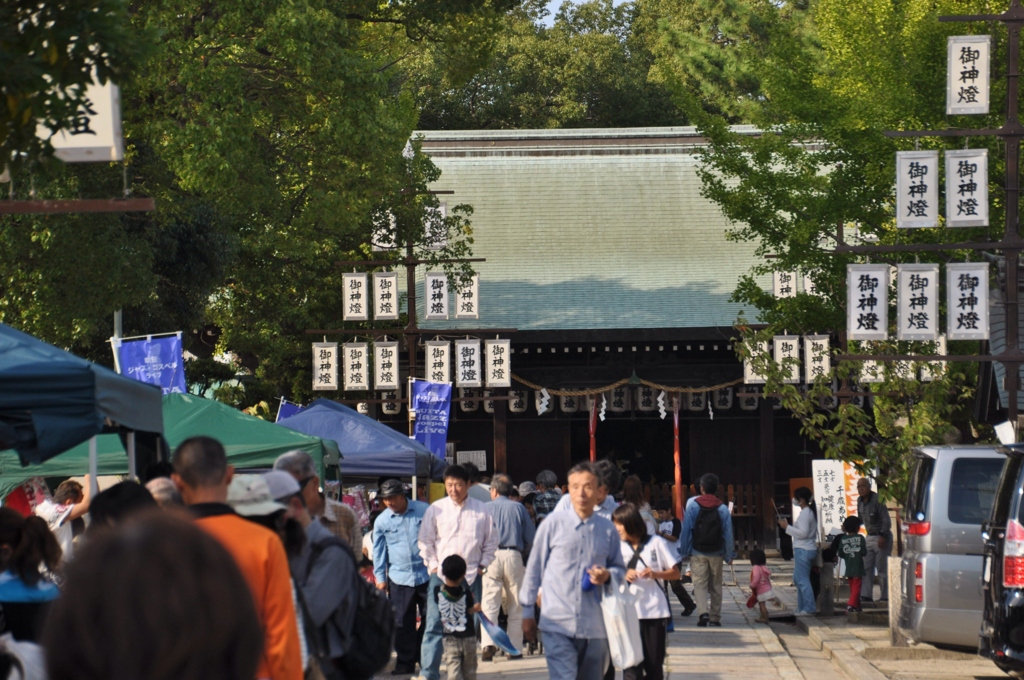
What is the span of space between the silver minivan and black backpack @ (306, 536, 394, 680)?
6.16 metres

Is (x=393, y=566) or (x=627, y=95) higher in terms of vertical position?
(x=627, y=95)

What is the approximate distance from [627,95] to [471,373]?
21041mm

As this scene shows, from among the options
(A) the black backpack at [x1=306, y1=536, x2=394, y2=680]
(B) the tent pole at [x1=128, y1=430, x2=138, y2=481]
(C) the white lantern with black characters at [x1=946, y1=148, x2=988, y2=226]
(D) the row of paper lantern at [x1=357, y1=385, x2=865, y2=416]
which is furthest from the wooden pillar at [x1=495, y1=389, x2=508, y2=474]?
(A) the black backpack at [x1=306, y1=536, x2=394, y2=680]

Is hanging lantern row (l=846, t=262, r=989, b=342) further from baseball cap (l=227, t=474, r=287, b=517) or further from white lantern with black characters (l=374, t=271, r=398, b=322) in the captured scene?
baseball cap (l=227, t=474, r=287, b=517)

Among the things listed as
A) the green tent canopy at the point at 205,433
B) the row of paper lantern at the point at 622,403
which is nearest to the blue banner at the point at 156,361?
the green tent canopy at the point at 205,433

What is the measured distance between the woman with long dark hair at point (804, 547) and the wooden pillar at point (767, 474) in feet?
30.9

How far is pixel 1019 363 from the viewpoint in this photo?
1241 cm

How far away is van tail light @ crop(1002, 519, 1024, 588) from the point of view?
8258 mm

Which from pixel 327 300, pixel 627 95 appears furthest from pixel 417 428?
pixel 627 95

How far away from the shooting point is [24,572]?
575 cm

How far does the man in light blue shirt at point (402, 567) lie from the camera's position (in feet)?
35.8

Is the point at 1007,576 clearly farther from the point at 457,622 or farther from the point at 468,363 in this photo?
the point at 468,363

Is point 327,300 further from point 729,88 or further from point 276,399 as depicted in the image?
point 729,88

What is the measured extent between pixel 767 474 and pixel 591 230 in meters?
7.32
